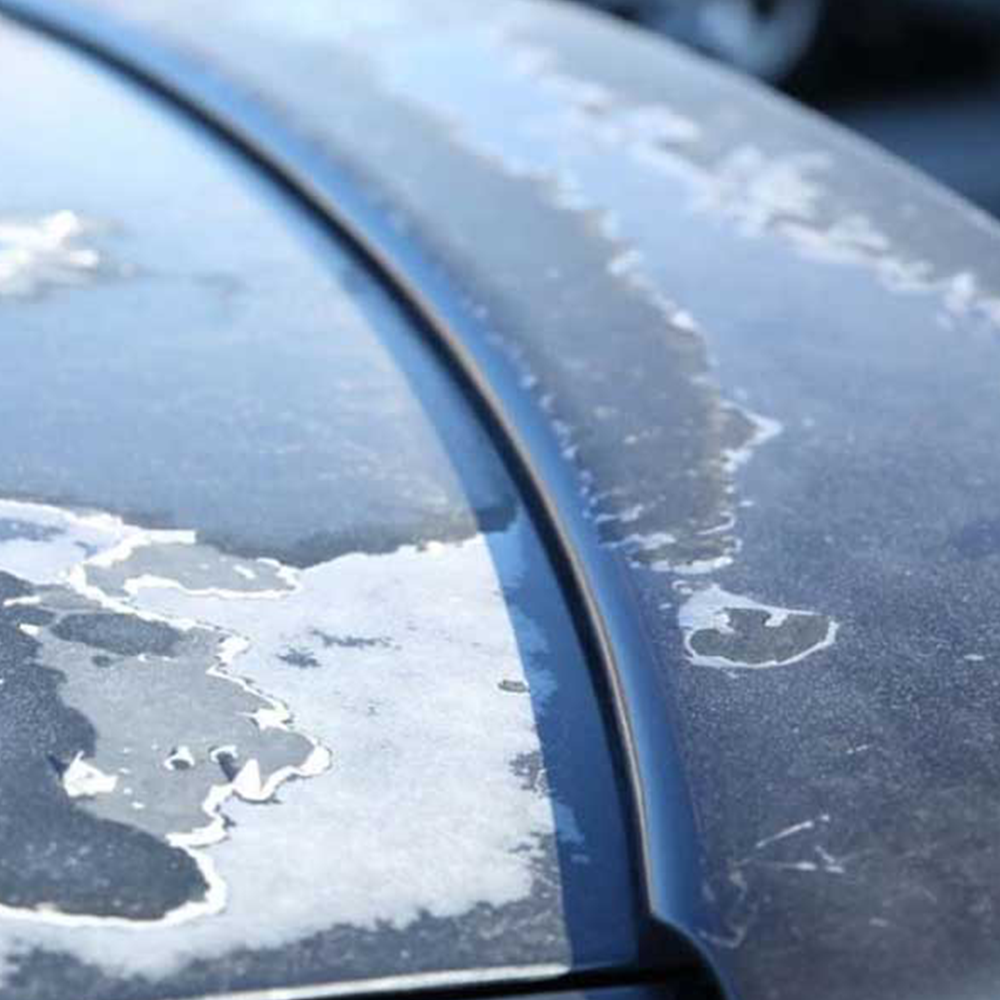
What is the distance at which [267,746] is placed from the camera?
1.06m

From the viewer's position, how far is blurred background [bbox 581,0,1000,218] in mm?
5523

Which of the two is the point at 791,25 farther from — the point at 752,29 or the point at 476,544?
the point at 476,544

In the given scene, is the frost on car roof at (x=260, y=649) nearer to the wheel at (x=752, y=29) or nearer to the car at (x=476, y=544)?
the car at (x=476, y=544)

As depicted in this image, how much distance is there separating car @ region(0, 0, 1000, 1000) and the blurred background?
149 inches

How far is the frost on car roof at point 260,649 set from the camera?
97 cm

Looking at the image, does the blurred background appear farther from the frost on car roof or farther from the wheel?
the frost on car roof

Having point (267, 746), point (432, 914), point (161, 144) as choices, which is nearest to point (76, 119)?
point (161, 144)

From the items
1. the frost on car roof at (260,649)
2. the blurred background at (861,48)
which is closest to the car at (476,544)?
the frost on car roof at (260,649)

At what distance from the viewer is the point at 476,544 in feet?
4.09

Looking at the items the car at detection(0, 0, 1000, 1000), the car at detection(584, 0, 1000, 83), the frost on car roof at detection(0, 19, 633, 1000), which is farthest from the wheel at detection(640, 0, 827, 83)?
the frost on car roof at detection(0, 19, 633, 1000)

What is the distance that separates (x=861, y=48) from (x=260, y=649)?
486cm

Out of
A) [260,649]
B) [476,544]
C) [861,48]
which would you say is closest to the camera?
[260,649]

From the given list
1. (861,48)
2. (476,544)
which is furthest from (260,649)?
(861,48)

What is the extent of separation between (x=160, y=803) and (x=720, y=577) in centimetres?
33
